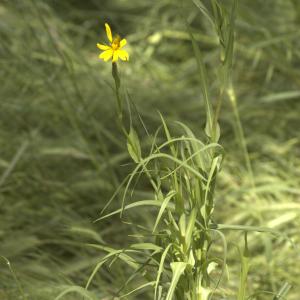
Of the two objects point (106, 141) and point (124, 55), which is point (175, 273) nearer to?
point (124, 55)

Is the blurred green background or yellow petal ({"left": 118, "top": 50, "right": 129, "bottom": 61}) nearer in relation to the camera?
yellow petal ({"left": 118, "top": 50, "right": 129, "bottom": 61})

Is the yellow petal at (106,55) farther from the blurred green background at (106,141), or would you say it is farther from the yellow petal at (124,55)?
the blurred green background at (106,141)

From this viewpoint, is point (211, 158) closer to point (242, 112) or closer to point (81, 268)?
point (81, 268)

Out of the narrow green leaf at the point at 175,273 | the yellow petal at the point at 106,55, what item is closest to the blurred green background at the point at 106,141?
the narrow green leaf at the point at 175,273

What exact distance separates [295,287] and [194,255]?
62cm

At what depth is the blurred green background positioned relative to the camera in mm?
1566

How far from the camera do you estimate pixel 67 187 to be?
187 centimetres

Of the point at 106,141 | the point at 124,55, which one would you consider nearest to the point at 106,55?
the point at 124,55

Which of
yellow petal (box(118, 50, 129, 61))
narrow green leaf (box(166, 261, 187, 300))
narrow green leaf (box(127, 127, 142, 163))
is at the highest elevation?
yellow petal (box(118, 50, 129, 61))

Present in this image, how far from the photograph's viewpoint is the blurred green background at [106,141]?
5.14ft

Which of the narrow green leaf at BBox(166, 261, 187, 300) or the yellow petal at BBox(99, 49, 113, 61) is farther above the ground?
the yellow petal at BBox(99, 49, 113, 61)

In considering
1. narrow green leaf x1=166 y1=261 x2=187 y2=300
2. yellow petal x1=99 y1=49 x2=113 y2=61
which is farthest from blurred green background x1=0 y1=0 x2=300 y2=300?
yellow petal x1=99 y1=49 x2=113 y2=61

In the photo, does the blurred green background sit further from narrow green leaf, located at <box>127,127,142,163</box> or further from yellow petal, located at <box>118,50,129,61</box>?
yellow petal, located at <box>118,50,129,61</box>

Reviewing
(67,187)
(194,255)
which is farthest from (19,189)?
(194,255)
